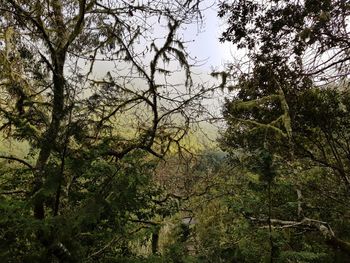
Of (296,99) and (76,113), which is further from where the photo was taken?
(296,99)

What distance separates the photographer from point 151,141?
5.62 meters

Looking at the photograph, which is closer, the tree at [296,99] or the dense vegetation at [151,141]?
the dense vegetation at [151,141]

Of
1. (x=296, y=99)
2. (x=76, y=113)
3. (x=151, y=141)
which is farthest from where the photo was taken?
(x=296, y=99)

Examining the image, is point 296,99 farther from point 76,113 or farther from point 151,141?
point 76,113

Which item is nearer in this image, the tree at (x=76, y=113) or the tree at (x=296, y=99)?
the tree at (x=76, y=113)

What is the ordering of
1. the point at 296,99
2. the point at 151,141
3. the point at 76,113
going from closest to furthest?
the point at 76,113 → the point at 151,141 → the point at 296,99

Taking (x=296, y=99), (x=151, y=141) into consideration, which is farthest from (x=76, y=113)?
(x=296, y=99)

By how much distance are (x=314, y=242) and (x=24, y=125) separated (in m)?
6.42

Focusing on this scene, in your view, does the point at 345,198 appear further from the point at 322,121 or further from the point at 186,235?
the point at 186,235

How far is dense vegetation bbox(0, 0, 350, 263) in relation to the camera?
2.64m

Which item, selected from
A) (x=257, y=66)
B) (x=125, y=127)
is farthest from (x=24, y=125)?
(x=257, y=66)

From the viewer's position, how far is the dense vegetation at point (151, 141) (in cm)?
264

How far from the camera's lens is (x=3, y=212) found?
2561 mm

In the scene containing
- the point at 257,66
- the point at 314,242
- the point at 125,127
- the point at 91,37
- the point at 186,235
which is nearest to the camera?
the point at 186,235
